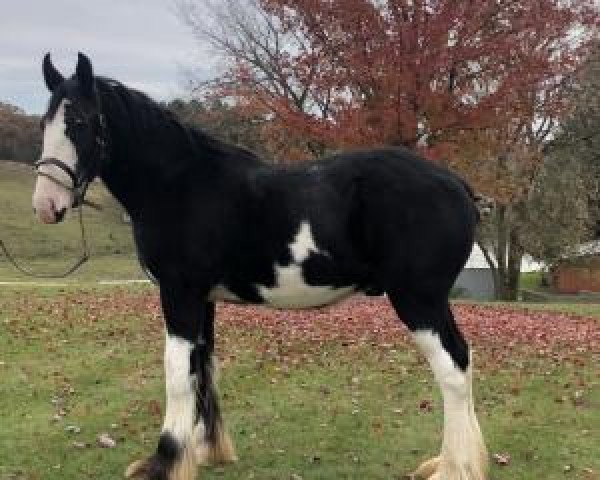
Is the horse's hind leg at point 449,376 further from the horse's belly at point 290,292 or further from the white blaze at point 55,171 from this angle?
the white blaze at point 55,171

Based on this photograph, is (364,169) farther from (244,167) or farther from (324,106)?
(324,106)

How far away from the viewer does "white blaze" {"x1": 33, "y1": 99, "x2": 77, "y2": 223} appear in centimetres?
520

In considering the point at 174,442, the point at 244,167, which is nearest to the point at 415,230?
the point at 244,167

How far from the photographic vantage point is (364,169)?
18.1ft

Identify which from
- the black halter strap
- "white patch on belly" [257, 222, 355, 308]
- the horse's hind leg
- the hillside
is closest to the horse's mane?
the black halter strap

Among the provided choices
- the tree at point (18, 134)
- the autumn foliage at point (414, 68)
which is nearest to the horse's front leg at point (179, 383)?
the autumn foliage at point (414, 68)

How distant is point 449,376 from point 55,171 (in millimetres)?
2726

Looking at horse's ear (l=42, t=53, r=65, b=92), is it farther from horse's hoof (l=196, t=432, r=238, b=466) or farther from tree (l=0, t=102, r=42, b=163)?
tree (l=0, t=102, r=42, b=163)

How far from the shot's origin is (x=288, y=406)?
321 inches

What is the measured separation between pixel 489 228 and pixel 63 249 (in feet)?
76.0

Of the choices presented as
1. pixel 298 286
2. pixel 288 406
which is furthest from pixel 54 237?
pixel 298 286

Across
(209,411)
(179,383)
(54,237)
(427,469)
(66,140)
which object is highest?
(54,237)

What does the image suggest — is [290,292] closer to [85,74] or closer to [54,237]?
[85,74]

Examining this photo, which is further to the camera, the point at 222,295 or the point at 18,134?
the point at 18,134
